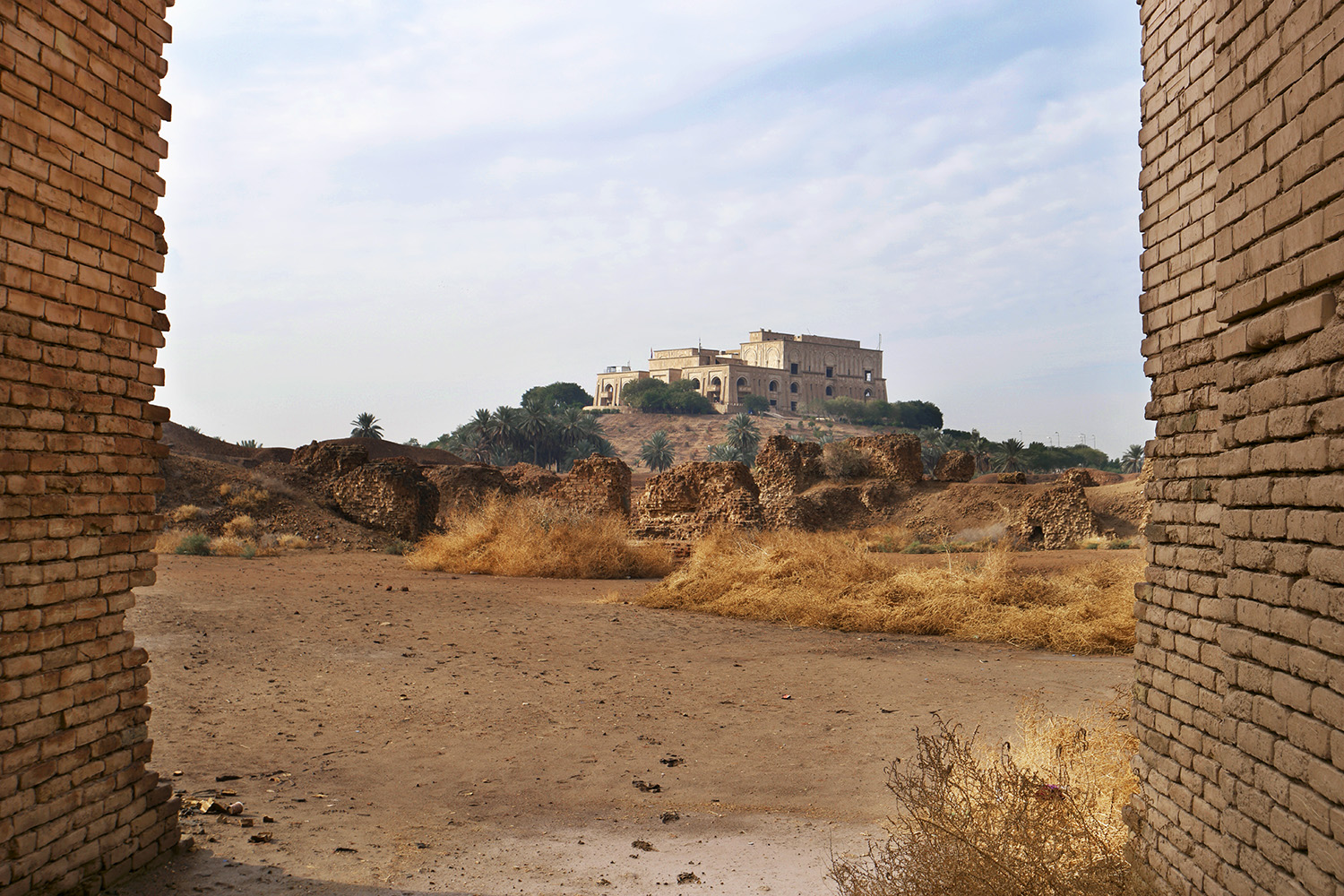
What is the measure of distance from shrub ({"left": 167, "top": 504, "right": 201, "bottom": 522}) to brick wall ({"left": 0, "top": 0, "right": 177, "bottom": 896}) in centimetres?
2005

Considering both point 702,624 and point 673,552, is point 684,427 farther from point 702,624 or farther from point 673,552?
point 702,624

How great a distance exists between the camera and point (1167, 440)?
13.0 feet

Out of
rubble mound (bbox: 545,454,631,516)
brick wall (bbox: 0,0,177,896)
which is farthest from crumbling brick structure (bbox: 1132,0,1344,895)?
rubble mound (bbox: 545,454,631,516)

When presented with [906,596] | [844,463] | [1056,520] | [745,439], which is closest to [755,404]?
[745,439]

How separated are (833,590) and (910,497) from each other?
20.1 meters

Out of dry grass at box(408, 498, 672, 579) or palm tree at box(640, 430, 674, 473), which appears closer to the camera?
dry grass at box(408, 498, 672, 579)

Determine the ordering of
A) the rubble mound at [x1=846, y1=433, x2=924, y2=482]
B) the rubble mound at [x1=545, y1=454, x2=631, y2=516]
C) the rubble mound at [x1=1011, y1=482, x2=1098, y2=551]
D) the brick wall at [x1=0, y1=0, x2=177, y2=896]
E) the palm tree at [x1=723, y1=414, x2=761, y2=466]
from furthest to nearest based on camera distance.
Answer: the palm tree at [x1=723, y1=414, x2=761, y2=466] < the rubble mound at [x1=846, y1=433, x2=924, y2=482] < the rubble mound at [x1=1011, y1=482, x2=1098, y2=551] < the rubble mound at [x1=545, y1=454, x2=631, y2=516] < the brick wall at [x1=0, y1=0, x2=177, y2=896]

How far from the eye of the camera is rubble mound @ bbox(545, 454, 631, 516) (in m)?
24.4

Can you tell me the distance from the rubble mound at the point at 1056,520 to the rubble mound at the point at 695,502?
9438 mm

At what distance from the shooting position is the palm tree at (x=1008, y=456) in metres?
60.2

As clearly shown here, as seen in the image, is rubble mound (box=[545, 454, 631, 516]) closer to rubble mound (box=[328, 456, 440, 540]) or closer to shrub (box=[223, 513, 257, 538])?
rubble mound (box=[328, 456, 440, 540])

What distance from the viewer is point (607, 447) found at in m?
74.1

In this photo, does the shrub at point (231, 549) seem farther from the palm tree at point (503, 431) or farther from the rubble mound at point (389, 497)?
the palm tree at point (503, 431)

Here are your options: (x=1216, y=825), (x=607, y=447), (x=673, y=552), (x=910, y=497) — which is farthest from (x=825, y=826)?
(x=607, y=447)
